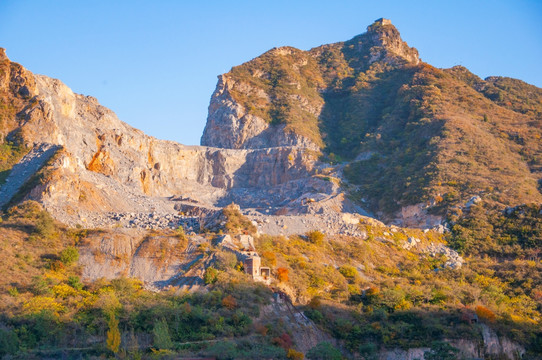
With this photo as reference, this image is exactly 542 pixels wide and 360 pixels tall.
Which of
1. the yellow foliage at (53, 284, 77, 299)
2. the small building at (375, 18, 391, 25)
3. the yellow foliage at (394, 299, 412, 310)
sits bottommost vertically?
the yellow foliage at (53, 284, 77, 299)

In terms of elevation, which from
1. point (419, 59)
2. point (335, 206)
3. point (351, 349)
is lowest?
point (351, 349)

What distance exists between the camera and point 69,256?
35.3 m

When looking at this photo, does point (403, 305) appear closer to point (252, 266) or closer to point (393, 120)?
point (252, 266)

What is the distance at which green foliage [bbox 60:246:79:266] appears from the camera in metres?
35.1

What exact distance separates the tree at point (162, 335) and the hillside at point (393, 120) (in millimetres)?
31546

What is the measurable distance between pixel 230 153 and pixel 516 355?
43709mm

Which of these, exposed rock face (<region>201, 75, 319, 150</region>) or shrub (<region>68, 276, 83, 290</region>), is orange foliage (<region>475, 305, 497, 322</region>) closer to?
shrub (<region>68, 276, 83, 290</region>)

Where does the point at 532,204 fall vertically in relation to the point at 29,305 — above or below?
above

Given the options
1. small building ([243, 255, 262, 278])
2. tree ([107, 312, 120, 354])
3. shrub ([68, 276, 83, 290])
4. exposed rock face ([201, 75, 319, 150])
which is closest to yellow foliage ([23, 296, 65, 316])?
shrub ([68, 276, 83, 290])

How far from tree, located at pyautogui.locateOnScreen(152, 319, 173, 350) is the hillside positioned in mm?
31546

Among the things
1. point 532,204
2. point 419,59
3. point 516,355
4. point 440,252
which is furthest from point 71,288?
point 419,59

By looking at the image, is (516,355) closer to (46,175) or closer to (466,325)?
(466,325)

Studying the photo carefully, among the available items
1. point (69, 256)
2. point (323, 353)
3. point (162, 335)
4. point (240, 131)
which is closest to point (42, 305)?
point (69, 256)

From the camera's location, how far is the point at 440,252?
48.1 metres
